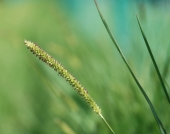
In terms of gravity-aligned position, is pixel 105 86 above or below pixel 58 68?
above

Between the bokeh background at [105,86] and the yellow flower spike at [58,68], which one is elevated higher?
the bokeh background at [105,86]

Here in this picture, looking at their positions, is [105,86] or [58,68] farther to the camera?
[105,86]

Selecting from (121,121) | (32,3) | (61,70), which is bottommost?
(61,70)

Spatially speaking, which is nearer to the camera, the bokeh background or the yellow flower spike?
the yellow flower spike

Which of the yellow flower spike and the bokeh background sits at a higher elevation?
the bokeh background

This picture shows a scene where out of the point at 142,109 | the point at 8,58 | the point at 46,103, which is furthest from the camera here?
the point at 8,58

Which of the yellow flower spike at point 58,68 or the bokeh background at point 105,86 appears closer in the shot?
the yellow flower spike at point 58,68

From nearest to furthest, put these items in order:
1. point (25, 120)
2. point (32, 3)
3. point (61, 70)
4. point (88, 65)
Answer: point (61, 70) < point (88, 65) < point (25, 120) < point (32, 3)

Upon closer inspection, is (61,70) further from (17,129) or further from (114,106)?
(17,129)

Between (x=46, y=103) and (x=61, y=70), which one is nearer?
(x=61, y=70)

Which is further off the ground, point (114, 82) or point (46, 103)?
point (46, 103)

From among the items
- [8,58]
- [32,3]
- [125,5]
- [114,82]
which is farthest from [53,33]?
[114,82]
